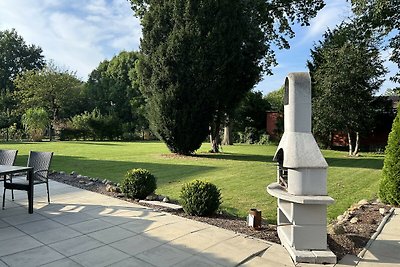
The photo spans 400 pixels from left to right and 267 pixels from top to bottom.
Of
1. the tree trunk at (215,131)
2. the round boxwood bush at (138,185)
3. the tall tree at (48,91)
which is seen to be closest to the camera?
the round boxwood bush at (138,185)

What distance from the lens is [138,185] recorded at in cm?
575

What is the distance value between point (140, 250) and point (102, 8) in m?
9.81

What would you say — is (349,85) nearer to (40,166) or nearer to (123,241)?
(40,166)

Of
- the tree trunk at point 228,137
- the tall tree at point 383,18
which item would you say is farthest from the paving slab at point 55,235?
the tree trunk at point 228,137

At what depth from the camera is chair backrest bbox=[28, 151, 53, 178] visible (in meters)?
5.48

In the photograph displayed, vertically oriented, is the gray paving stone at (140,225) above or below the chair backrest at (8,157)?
below

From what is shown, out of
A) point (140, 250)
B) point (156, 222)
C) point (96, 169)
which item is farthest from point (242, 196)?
point (96, 169)

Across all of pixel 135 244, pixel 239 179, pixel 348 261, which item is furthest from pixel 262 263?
pixel 239 179

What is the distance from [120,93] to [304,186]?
34.1 meters

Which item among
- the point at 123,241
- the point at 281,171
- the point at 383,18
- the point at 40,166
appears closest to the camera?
the point at 123,241

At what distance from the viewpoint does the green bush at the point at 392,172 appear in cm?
560

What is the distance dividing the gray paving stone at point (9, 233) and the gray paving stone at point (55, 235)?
24 cm

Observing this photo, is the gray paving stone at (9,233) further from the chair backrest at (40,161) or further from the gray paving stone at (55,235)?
the chair backrest at (40,161)

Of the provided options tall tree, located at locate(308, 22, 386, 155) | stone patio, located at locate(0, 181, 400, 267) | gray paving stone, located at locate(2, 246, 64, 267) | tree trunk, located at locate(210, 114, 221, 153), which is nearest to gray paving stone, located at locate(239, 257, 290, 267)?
stone patio, located at locate(0, 181, 400, 267)
